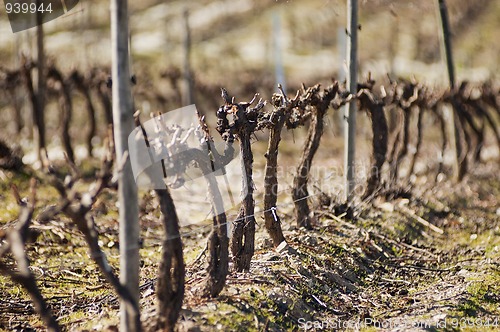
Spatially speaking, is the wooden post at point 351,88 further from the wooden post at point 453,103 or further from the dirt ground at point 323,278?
the wooden post at point 453,103

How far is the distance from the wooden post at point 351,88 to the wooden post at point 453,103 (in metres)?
3.94

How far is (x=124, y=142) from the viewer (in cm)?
441

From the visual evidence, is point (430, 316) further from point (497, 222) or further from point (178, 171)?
point (497, 222)

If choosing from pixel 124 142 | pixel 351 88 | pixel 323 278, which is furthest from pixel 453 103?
pixel 124 142

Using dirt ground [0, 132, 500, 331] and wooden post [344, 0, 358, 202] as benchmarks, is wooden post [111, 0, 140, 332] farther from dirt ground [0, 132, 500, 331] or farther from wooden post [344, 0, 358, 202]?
wooden post [344, 0, 358, 202]

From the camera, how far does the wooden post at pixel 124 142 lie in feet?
14.2

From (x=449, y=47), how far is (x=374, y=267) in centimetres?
697

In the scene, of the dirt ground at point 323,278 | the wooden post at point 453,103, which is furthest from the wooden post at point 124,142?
the wooden post at point 453,103

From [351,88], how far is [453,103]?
16.6ft

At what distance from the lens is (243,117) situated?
597 centimetres

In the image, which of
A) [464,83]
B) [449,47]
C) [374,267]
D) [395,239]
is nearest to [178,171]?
[374,267]

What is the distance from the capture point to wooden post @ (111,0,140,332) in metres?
4.34

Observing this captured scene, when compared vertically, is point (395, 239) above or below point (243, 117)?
below

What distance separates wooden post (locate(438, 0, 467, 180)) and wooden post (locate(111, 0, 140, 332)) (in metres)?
9.53
